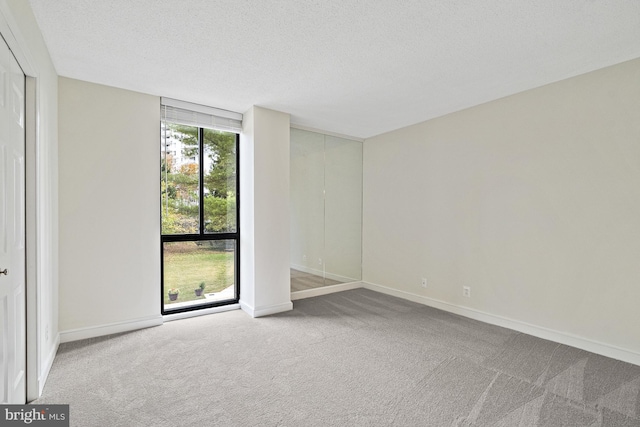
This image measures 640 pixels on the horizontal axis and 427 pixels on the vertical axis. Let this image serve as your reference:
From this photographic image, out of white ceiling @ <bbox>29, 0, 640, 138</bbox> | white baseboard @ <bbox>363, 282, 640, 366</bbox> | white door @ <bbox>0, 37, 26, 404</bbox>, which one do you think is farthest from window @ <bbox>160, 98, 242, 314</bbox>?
white baseboard @ <bbox>363, 282, 640, 366</bbox>

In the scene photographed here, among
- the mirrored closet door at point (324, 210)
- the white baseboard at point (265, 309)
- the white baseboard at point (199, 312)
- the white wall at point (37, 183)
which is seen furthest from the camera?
the mirrored closet door at point (324, 210)

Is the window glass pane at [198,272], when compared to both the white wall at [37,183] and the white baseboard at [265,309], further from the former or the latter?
the white wall at [37,183]

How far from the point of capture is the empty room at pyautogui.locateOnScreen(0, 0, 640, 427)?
1927mm

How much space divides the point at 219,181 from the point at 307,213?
4.50ft

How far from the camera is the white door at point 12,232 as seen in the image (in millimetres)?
1562

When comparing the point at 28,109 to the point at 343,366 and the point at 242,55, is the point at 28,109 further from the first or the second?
the point at 343,366

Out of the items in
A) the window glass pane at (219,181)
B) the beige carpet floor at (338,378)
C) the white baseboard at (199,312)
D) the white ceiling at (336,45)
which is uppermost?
the white ceiling at (336,45)

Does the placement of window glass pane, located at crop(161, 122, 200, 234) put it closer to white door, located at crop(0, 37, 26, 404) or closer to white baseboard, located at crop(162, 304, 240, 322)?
white baseboard, located at crop(162, 304, 240, 322)

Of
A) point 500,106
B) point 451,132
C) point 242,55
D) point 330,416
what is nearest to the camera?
point 330,416

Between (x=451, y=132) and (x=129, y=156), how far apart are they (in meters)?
3.70

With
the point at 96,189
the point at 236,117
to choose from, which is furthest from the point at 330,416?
the point at 236,117

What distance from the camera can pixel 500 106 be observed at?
3320 millimetres

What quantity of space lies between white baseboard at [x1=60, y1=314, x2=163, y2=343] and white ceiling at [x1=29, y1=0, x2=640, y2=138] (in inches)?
94.1

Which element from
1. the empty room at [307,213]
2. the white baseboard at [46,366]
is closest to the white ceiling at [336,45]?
the empty room at [307,213]
